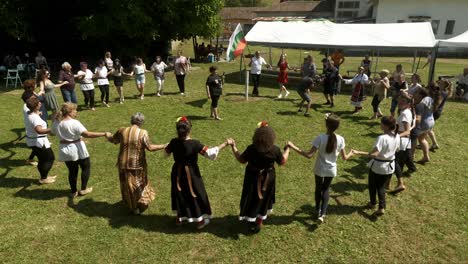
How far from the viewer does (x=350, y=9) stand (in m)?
54.5

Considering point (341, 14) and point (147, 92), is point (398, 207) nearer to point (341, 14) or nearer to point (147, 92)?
point (147, 92)

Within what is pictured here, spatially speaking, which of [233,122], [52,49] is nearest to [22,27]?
[52,49]

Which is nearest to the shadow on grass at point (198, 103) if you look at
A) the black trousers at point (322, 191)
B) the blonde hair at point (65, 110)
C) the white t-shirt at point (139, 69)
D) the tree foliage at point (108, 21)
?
the white t-shirt at point (139, 69)

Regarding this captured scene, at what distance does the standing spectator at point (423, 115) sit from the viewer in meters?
6.84

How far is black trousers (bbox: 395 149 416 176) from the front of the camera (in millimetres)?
6559

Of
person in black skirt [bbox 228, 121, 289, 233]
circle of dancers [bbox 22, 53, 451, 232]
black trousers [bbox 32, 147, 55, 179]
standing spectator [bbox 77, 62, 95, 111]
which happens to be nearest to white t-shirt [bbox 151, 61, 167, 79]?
standing spectator [bbox 77, 62, 95, 111]

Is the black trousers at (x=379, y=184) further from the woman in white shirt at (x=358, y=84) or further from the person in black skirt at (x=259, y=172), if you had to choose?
the woman in white shirt at (x=358, y=84)

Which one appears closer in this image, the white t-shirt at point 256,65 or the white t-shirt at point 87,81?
the white t-shirt at point 87,81

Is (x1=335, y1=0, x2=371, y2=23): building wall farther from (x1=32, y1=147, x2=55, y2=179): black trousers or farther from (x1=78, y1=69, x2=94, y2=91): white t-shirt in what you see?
(x1=32, y1=147, x2=55, y2=179): black trousers

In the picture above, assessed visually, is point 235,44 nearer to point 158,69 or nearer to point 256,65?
point 256,65

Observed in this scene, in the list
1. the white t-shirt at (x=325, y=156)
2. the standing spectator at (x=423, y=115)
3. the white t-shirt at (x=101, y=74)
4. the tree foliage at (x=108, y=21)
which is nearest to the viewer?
the white t-shirt at (x=325, y=156)

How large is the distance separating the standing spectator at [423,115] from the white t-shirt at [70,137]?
655cm

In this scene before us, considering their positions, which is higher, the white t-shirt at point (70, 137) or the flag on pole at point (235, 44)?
the flag on pole at point (235, 44)

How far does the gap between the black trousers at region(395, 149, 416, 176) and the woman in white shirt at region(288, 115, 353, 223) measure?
74.1 inches
